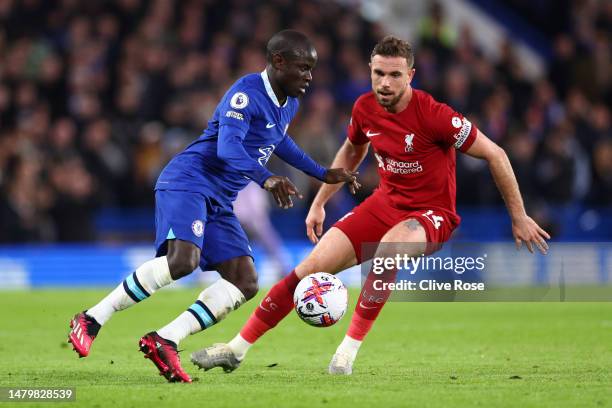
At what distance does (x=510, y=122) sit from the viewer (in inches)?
742

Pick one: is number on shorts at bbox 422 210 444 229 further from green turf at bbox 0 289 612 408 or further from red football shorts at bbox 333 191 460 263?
green turf at bbox 0 289 612 408

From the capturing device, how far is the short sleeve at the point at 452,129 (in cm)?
779

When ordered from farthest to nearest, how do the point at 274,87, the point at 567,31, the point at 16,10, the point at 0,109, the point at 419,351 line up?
the point at 567,31
the point at 16,10
the point at 0,109
the point at 419,351
the point at 274,87

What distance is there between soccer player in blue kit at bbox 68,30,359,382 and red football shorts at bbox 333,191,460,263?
0.42 metres

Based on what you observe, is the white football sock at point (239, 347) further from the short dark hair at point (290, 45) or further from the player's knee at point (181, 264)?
the short dark hair at point (290, 45)

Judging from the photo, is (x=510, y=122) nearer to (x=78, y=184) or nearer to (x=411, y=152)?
(x=78, y=184)

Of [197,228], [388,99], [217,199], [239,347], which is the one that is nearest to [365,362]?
[239,347]

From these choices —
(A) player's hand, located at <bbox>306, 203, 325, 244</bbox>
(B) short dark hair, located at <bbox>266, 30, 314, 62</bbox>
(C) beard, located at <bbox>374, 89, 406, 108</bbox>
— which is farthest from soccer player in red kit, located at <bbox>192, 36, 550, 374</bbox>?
(B) short dark hair, located at <bbox>266, 30, 314, 62</bbox>

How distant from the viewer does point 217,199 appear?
7.91m

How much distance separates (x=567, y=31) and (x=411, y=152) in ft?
47.6

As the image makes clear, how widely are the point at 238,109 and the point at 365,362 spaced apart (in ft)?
7.60

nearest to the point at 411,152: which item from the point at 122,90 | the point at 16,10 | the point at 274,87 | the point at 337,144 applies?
the point at 274,87

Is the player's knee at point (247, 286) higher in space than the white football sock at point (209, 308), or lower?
higher

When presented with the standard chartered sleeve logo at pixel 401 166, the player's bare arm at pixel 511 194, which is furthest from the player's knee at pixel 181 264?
the player's bare arm at pixel 511 194
